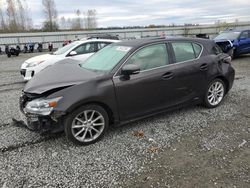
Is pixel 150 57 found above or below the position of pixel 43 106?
above

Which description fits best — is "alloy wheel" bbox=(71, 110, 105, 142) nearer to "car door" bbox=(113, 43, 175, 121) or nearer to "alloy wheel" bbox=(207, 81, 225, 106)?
"car door" bbox=(113, 43, 175, 121)

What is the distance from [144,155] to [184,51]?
7.57 ft

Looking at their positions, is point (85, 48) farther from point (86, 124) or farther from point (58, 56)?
point (86, 124)

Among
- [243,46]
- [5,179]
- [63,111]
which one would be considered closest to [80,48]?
[63,111]

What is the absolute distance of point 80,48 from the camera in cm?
857

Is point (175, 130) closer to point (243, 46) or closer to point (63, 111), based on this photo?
point (63, 111)

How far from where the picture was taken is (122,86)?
3836 millimetres

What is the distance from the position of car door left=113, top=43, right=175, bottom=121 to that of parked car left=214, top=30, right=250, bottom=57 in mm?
8671

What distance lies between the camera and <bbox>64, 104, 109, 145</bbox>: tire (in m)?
3.55

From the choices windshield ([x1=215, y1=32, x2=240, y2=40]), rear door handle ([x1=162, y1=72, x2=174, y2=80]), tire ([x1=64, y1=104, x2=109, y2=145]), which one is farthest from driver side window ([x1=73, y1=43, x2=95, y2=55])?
windshield ([x1=215, y1=32, x2=240, y2=40])

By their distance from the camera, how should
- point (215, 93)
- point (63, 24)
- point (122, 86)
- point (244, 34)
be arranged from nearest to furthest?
point (122, 86) < point (215, 93) < point (244, 34) < point (63, 24)

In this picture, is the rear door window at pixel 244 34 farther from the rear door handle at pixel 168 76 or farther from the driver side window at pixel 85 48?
the rear door handle at pixel 168 76

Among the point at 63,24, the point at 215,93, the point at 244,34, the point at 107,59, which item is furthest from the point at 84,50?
the point at 63,24

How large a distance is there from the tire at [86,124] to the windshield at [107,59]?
30.9 inches
